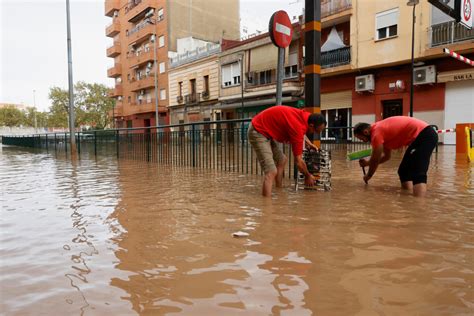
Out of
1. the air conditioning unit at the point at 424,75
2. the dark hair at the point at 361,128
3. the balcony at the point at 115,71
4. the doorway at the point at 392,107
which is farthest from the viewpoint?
the balcony at the point at 115,71

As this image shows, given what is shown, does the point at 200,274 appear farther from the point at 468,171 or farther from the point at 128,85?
the point at 128,85

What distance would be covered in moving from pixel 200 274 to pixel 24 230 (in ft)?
7.23

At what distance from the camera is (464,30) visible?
16156 mm

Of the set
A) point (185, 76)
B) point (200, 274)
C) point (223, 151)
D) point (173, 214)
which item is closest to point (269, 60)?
point (185, 76)

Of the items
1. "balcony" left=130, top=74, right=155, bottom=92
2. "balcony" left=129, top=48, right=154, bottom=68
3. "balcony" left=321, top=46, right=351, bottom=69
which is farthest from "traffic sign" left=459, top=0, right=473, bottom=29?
"balcony" left=129, top=48, right=154, bottom=68

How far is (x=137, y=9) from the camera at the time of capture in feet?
131

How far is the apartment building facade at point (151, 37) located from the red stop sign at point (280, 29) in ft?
100

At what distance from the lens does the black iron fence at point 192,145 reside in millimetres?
8289

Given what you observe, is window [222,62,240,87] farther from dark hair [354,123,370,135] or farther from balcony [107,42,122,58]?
dark hair [354,123,370,135]

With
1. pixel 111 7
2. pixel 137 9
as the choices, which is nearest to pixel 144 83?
pixel 137 9

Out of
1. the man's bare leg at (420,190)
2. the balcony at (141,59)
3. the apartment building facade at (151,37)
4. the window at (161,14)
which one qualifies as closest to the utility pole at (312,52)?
the man's bare leg at (420,190)

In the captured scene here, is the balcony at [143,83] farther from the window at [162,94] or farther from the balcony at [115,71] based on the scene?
the balcony at [115,71]

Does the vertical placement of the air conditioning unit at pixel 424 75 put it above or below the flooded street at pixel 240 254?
above

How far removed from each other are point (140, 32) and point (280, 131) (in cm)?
3832
